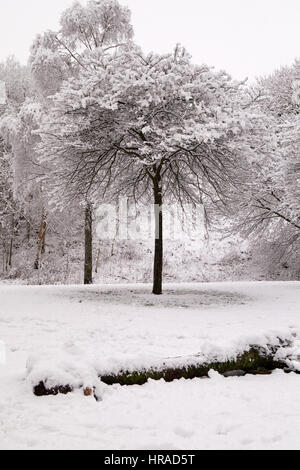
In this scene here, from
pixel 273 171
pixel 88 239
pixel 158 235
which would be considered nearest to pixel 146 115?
pixel 158 235

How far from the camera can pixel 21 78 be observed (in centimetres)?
2150

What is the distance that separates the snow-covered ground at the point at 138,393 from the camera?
11.1 feet

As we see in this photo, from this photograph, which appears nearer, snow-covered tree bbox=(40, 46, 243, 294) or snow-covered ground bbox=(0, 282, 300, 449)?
snow-covered ground bbox=(0, 282, 300, 449)

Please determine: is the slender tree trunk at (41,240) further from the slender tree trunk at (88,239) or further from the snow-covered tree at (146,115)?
the snow-covered tree at (146,115)

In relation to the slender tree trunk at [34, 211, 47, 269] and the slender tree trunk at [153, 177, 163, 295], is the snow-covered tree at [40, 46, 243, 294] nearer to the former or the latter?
the slender tree trunk at [153, 177, 163, 295]

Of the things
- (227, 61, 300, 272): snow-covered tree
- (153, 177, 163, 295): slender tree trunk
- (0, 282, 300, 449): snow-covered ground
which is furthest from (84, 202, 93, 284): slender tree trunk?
(0, 282, 300, 449): snow-covered ground

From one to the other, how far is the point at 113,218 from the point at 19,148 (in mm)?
5279

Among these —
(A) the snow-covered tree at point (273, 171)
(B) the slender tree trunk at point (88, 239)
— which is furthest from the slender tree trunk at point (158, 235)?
(B) the slender tree trunk at point (88, 239)

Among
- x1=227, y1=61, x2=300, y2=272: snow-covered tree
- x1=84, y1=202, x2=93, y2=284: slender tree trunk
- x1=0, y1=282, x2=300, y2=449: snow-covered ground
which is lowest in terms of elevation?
x1=0, y1=282, x2=300, y2=449: snow-covered ground

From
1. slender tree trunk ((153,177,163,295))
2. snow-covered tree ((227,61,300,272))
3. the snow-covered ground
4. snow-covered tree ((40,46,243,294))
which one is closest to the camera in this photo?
the snow-covered ground

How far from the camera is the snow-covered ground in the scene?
3.38m

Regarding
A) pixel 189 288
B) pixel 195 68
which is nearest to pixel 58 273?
pixel 189 288

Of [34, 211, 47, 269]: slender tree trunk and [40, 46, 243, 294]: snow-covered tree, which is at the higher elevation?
[40, 46, 243, 294]: snow-covered tree

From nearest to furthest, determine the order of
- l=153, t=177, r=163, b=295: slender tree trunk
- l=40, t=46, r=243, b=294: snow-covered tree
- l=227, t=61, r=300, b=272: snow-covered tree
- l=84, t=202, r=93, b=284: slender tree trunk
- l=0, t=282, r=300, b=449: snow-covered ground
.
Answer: l=0, t=282, r=300, b=449: snow-covered ground < l=40, t=46, r=243, b=294: snow-covered tree < l=227, t=61, r=300, b=272: snow-covered tree < l=153, t=177, r=163, b=295: slender tree trunk < l=84, t=202, r=93, b=284: slender tree trunk
